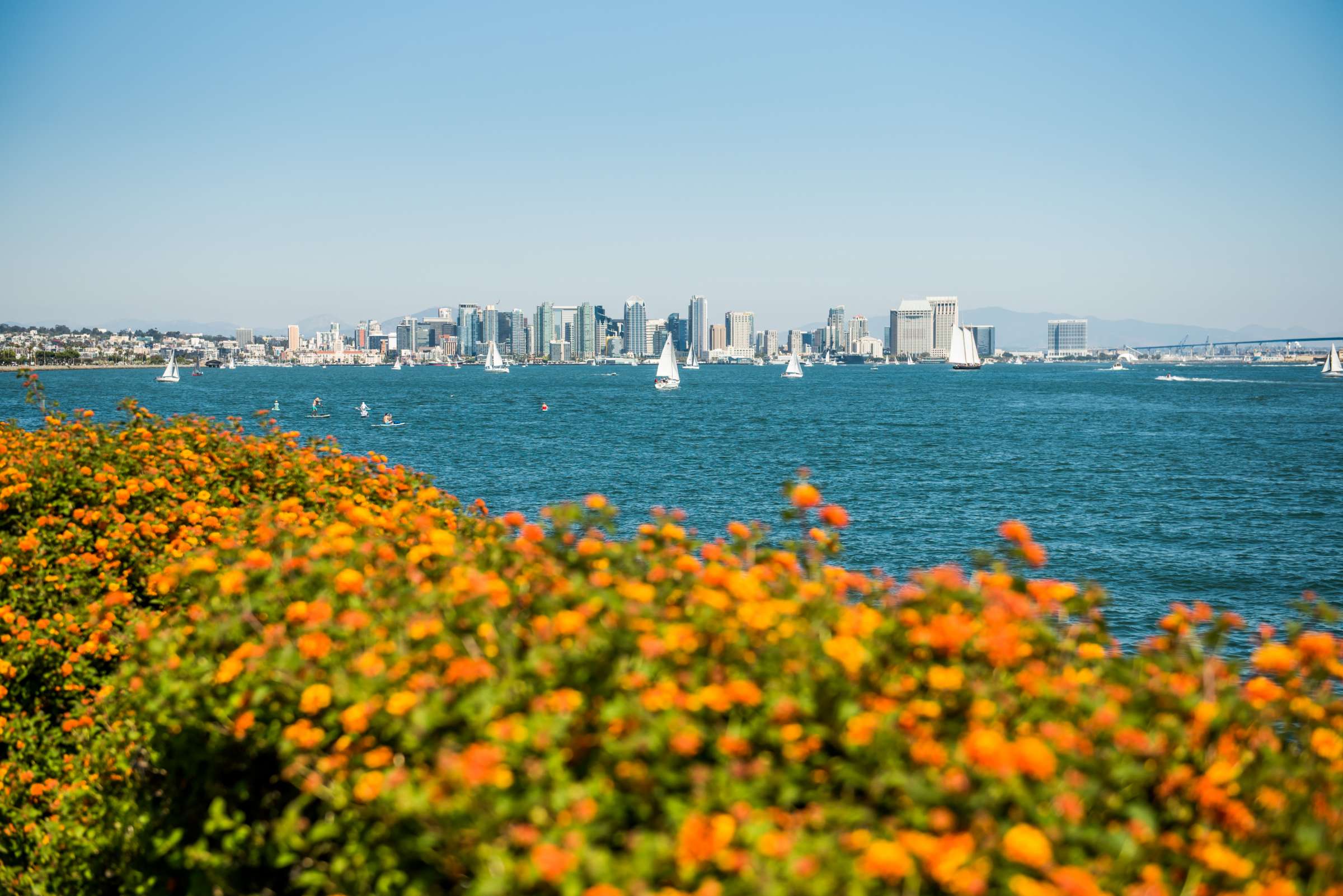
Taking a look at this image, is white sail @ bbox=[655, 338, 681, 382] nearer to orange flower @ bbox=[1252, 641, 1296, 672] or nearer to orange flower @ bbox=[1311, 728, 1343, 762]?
orange flower @ bbox=[1252, 641, 1296, 672]

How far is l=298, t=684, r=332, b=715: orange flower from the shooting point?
153 inches

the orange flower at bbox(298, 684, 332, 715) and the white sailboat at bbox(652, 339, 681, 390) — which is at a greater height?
the white sailboat at bbox(652, 339, 681, 390)

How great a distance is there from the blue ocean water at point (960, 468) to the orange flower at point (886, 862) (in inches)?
721

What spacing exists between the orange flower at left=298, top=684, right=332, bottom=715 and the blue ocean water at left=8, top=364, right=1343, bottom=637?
18433mm

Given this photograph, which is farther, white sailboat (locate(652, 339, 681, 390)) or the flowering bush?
white sailboat (locate(652, 339, 681, 390))

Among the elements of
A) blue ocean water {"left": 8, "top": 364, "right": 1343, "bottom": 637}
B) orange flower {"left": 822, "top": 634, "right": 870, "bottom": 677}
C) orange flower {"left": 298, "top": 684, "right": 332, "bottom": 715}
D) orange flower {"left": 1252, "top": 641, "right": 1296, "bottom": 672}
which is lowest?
blue ocean water {"left": 8, "top": 364, "right": 1343, "bottom": 637}

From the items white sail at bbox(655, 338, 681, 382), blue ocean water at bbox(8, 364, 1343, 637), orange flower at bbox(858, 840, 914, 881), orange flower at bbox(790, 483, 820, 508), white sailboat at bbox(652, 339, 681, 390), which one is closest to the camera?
orange flower at bbox(858, 840, 914, 881)

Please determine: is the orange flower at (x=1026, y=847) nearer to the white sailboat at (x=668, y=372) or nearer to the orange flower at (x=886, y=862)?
the orange flower at (x=886, y=862)

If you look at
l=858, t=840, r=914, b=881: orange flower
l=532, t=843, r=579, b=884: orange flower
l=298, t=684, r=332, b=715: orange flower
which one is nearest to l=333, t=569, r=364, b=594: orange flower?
l=298, t=684, r=332, b=715: orange flower

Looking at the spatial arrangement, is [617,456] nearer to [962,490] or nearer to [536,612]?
[962,490]

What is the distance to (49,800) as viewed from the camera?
6996mm

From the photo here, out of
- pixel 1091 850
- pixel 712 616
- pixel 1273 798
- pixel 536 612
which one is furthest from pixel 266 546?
pixel 1273 798

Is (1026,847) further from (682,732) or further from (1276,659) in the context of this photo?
(1276,659)

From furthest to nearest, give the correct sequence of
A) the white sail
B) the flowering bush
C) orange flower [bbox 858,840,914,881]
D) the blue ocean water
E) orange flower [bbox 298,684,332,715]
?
1. the white sail
2. the blue ocean water
3. orange flower [bbox 298,684,332,715]
4. the flowering bush
5. orange flower [bbox 858,840,914,881]
